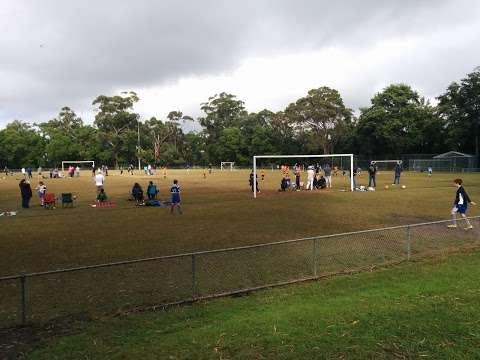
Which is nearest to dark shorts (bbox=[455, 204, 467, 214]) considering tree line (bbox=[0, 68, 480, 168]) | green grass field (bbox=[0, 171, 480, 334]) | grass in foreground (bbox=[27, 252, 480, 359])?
green grass field (bbox=[0, 171, 480, 334])

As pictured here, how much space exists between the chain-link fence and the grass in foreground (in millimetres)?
655

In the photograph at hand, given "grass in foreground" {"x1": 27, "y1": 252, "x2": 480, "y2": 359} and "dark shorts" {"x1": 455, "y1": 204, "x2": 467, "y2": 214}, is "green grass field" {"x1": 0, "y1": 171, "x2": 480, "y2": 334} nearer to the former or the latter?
"dark shorts" {"x1": 455, "y1": 204, "x2": 467, "y2": 214}

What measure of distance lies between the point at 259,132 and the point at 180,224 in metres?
81.9

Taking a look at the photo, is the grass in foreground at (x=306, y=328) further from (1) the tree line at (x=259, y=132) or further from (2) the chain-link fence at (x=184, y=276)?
(1) the tree line at (x=259, y=132)

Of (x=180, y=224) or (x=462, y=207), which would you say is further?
(x=180, y=224)

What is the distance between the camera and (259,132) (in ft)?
317

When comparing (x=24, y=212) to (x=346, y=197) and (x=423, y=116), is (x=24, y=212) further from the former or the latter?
(x=423, y=116)

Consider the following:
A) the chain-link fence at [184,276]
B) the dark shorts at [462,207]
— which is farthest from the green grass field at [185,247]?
the dark shorts at [462,207]

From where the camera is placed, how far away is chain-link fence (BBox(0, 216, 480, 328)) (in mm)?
7324

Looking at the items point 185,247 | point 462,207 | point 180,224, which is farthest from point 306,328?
point 180,224

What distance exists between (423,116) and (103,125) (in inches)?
2700

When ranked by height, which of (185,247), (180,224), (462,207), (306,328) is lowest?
(306,328)

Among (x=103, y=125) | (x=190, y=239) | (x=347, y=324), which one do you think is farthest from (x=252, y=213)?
(x=103, y=125)

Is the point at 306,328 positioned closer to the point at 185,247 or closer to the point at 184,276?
the point at 184,276
